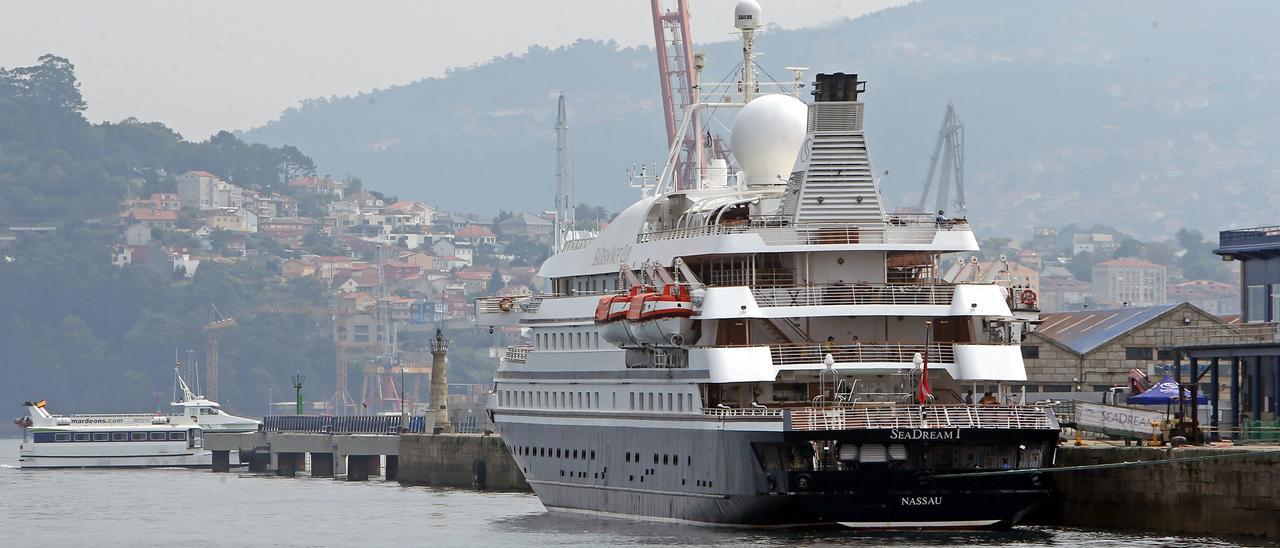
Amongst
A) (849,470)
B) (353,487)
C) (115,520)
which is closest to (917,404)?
(849,470)

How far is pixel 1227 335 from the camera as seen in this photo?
5775cm

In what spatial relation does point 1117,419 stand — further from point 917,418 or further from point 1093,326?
point 1093,326

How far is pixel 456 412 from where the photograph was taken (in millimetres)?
117625

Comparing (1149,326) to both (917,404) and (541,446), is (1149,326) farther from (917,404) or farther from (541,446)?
(917,404)

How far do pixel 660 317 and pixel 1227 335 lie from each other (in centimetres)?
1550

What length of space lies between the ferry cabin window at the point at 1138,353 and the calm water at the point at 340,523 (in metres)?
20.5

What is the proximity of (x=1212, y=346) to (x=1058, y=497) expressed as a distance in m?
7.30

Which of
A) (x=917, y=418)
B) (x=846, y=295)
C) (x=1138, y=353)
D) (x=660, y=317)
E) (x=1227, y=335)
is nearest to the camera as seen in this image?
(x=917, y=418)

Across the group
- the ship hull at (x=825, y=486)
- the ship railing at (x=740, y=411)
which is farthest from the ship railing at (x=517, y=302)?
the ship railing at (x=740, y=411)

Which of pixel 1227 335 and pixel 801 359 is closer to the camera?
pixel 801 359

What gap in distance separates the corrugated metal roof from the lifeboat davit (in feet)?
101

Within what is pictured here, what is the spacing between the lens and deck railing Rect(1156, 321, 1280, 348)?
56.1m

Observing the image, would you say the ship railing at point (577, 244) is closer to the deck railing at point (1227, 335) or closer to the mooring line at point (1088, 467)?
the deck railing at point (1227, 335)

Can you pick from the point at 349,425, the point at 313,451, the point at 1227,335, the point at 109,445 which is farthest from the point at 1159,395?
the point at 109,445
